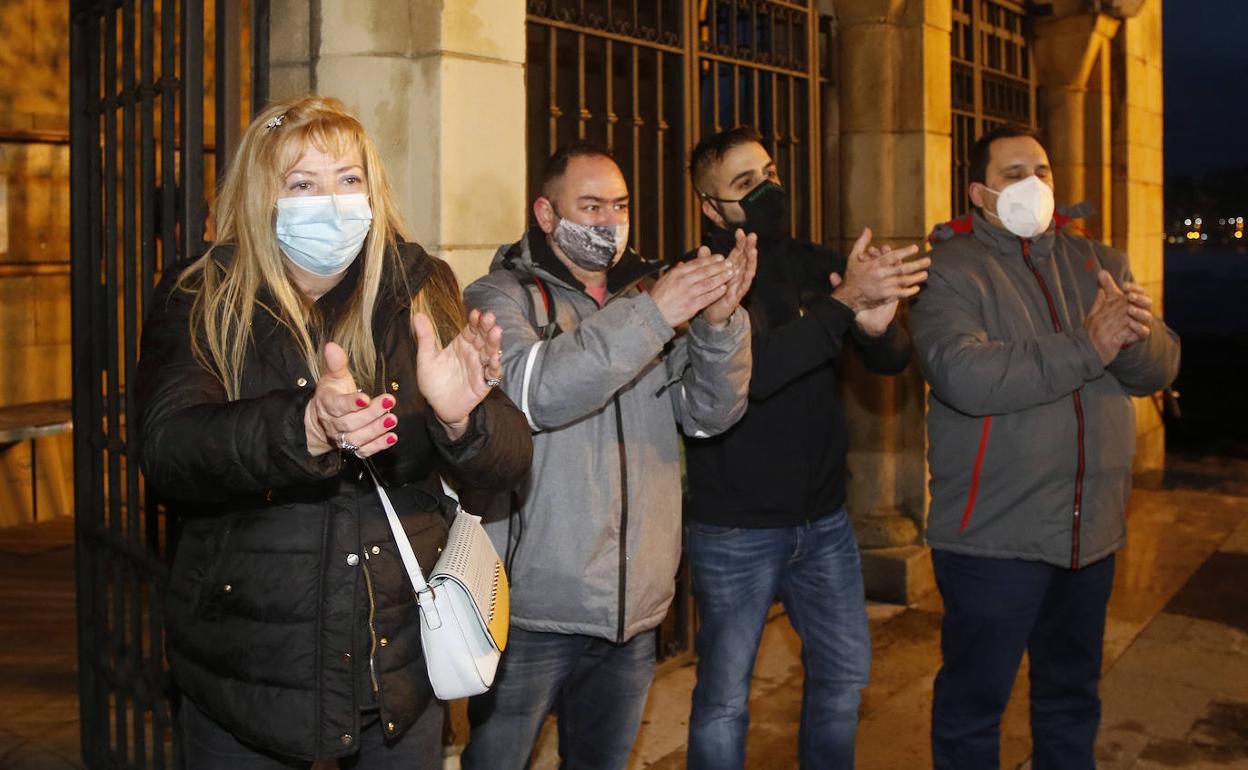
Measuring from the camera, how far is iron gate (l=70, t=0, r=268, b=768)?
141 inches

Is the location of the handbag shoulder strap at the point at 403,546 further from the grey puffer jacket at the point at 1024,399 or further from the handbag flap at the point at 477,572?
the grey puffer jacket at the point at 1024,399

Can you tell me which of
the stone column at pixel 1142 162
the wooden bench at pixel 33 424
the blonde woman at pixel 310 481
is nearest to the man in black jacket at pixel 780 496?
the blonde woman at pixel 310 481

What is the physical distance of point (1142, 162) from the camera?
31.1 ft

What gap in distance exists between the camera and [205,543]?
2420mm

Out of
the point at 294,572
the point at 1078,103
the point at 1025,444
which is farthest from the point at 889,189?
the point at 294,572

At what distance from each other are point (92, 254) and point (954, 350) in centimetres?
260

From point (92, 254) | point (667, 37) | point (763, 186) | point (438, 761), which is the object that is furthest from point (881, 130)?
point (438, 761)

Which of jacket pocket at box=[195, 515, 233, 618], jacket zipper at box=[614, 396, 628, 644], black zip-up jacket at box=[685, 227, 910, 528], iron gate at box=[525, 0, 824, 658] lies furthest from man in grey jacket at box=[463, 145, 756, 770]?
iron gate at box=[525, 0, 824, 658]

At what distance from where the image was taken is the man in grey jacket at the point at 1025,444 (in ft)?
11.7

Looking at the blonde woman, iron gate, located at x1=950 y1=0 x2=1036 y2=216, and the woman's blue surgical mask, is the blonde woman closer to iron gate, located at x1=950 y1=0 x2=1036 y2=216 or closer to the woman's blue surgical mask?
the woman's blue surgical mask

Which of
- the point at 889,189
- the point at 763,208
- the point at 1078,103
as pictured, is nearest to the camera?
the point at 763,208

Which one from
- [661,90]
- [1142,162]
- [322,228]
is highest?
[1142,162]

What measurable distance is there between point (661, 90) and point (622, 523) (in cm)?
244

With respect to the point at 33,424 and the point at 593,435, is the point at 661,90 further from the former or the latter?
the point at 33,424
